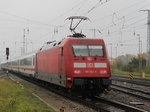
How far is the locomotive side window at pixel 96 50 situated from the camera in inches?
655

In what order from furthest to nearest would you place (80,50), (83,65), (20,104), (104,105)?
(80,50)
(83,65)
(104,105)
(20,104)

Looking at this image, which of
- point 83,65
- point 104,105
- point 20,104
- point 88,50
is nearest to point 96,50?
point 88,50

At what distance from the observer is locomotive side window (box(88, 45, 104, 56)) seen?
655 inches

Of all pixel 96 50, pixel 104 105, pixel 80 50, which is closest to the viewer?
pixel 104 105

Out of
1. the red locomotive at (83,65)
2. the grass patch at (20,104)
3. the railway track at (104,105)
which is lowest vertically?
the railway track at (104,105)

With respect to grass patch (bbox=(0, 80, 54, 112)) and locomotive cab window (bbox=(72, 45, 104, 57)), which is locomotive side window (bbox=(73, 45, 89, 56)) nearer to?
locomotive cab window (bbox=(72, 45, 104, 57))

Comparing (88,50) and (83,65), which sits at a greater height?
(88,50)

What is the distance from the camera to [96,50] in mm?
16750

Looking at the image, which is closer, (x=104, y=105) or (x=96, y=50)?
(x=104, y=105)

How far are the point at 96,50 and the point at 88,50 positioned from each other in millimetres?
464

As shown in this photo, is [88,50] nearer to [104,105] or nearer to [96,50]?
[96,50]

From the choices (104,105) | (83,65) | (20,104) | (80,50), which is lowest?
(104,105)

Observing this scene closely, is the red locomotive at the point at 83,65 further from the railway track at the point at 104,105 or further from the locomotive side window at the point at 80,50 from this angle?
the railway track at the point at 104,105

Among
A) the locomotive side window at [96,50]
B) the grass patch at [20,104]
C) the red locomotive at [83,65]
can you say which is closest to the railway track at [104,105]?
the red locomotive at [83,65]
